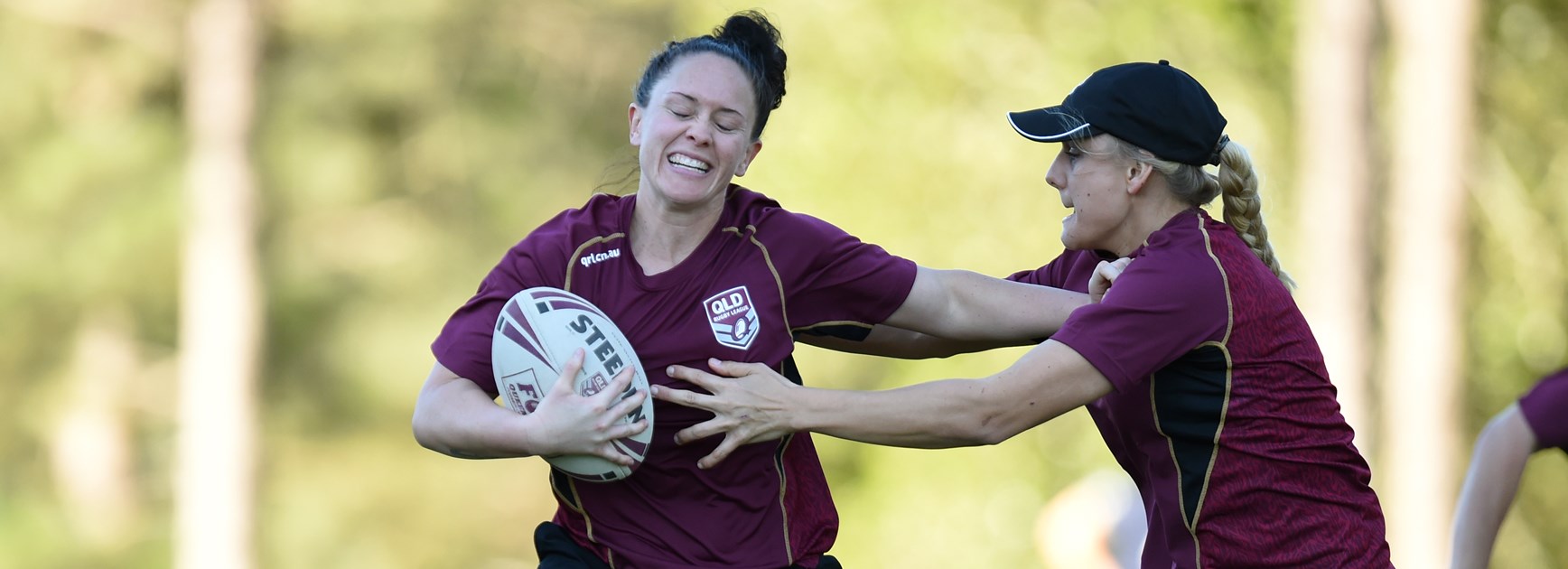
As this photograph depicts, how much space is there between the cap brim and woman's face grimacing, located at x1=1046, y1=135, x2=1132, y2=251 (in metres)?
0.03

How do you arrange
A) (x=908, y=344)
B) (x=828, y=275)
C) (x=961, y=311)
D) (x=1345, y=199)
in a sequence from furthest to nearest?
(x=1345, y=199) < (x=908, y=344) < (x=961, y=311) < (x=828, y=275)

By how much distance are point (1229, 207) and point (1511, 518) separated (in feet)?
25.8

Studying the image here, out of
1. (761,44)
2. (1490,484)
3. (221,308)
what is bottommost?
(1490,484)

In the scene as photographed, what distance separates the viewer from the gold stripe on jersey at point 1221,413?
3406 millimetres

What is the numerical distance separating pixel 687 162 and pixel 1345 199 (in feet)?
22.3

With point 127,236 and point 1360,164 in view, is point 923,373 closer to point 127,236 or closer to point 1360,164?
point 1360,164

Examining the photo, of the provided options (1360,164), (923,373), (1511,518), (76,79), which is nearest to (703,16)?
(923,373)

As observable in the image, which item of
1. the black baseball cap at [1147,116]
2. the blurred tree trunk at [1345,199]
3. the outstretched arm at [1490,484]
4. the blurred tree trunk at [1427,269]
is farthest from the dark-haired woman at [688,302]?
the blurred tree trunk at [1427,269]

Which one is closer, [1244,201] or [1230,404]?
[1230,404]

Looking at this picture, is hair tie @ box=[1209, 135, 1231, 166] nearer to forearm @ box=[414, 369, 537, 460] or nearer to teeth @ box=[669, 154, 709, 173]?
teeth @ box=[669, 154, 709, 173]

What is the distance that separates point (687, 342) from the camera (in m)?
3.56

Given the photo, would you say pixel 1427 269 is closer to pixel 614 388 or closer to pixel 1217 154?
pixel 1217 154

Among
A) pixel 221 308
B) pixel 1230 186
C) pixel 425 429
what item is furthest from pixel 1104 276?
pixel 221 308

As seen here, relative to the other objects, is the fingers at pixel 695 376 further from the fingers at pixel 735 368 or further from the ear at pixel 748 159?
the ear at pixel 748 159
